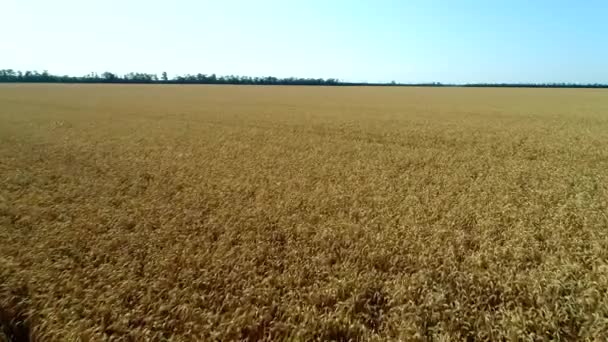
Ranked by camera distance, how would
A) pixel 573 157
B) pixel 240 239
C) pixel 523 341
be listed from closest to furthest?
pixel 523 341
pixel 240 239
pixel 573 157

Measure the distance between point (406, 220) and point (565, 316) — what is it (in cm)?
249

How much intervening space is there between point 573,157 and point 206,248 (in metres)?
12.2

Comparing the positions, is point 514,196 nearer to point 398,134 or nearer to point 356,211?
point 356,211

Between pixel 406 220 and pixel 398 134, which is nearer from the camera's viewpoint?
pixel 406 220

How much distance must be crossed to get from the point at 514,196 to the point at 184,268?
642 cm

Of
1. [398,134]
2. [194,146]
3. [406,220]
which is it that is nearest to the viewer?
[406,220]

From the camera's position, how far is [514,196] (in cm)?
660

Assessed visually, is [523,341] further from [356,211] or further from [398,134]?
[398,134]

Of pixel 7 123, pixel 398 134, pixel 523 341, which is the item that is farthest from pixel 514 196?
pixel 7 123

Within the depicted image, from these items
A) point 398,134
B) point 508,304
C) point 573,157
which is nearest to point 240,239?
point 508,304

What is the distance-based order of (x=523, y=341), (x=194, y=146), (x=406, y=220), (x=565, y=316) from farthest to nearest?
1. (x=194, y=146)
2. (x=406, y=220)
3. (x=565, y=316)
4. (x=523, y=341)

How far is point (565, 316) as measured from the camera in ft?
10.1

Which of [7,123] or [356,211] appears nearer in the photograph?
[356,211]

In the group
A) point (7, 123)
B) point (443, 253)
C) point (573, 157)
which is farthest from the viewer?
point (7, 123)
